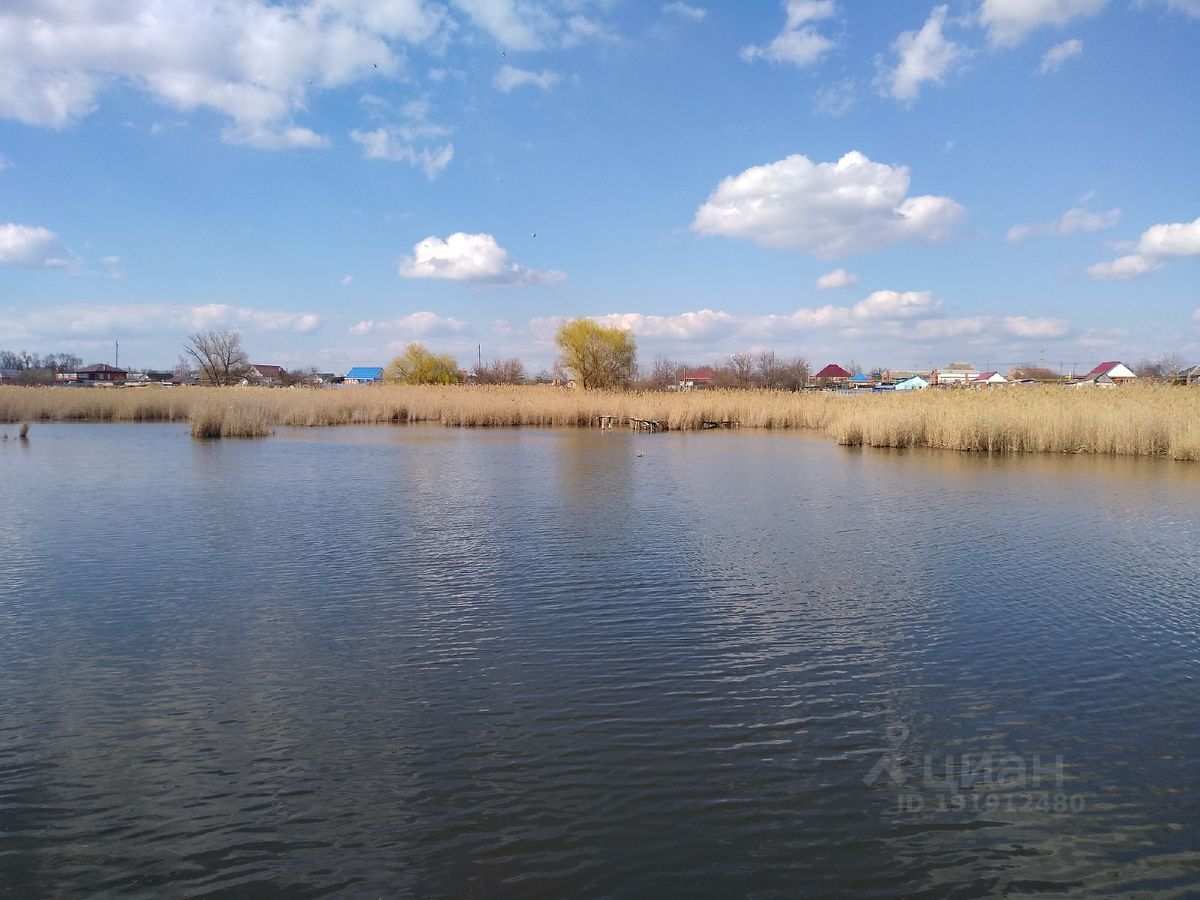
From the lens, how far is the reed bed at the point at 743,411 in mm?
19484

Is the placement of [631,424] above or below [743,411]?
below

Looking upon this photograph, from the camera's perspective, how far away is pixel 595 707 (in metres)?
4.50

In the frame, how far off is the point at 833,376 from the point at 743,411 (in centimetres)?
7743

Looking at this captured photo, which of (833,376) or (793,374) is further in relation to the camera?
(833,376)

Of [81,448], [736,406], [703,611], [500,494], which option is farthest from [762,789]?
[736,406]

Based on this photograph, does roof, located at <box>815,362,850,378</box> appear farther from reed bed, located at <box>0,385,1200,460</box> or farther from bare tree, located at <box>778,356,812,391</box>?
reed bed, located at <box>0,385,1200,460</box>

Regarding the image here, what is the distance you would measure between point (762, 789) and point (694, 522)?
656 centimetres

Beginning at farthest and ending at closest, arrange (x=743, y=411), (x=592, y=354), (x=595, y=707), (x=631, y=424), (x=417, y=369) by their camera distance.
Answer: (x=417, y=369), (x=592, y=354), (x=743, y=411), (x=631, y=424), (x=595, y=707)

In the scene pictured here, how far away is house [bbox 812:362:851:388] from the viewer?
93787 millimetres

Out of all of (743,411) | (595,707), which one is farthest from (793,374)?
(595,707)

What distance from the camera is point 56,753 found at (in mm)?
3932

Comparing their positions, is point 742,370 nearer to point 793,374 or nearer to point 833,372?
point 793,374

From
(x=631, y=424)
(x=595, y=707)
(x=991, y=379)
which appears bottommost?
(x=595, y=707)

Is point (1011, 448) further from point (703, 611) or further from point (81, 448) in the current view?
point (81, 448)
